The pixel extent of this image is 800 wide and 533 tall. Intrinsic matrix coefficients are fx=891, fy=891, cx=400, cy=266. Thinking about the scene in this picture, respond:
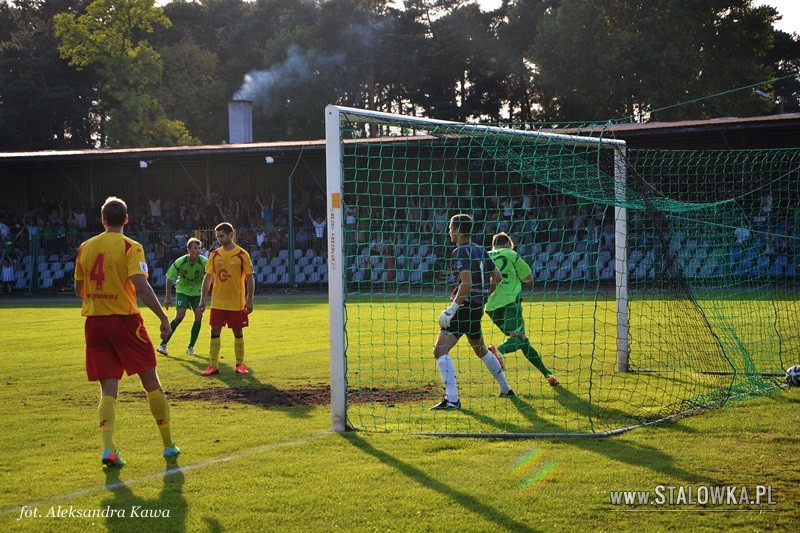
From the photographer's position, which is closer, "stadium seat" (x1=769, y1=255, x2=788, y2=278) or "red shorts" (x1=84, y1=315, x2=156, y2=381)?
"red shorts" (x1=84, y1=315, x2=156, y2=381)

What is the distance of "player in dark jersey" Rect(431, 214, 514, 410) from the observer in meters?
8.16

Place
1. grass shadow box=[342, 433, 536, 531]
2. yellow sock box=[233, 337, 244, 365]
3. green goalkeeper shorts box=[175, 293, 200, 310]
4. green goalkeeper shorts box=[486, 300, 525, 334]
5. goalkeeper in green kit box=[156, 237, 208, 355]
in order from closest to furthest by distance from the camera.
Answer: grass shadow box=[342, 433, 536, 531], green goalkeeper shorts box=[486, 300, 525, 334], yellow sock box=[233, 337, 244, 365], goalkeeper in green kit box=[156, 237, 208, 355], green goalkeeper shorts box=[175, 293, 200, 310]

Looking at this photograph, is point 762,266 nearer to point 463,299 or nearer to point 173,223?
point 463,299

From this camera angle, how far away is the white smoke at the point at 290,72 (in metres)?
50.0

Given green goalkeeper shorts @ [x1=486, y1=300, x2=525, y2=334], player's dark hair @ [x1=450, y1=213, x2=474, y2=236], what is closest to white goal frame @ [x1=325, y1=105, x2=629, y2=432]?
player's dark hair @ [x1=450, y1=213, x2=474, y2=236]

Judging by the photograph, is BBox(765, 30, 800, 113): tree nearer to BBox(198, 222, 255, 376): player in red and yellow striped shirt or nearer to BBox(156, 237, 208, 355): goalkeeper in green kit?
BBox(156, 237, 208, 355): goalkeeper in green kit

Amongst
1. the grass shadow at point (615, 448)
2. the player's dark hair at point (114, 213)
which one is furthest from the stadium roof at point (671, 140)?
the player's dark hair at point (114, 213)

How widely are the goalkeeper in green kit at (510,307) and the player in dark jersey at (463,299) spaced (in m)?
0.92

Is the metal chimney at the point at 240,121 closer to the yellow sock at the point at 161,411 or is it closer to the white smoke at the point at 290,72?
the white smoke at the point at 290,72

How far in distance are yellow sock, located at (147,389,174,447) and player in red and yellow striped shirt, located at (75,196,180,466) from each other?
0.44ft

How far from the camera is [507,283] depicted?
32.1 feet

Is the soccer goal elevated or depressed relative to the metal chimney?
depressed

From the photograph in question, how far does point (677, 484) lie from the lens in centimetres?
576
